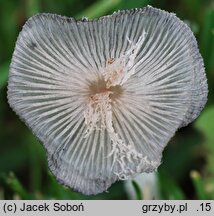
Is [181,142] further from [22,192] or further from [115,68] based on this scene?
[115,68]

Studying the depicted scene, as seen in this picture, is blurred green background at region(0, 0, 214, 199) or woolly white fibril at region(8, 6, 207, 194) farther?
blurred green background at region(0, 0, 214, 199)

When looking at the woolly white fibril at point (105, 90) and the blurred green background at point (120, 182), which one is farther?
the blurred green background at point (120, 182)

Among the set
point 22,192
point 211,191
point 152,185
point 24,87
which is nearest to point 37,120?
point 24,87

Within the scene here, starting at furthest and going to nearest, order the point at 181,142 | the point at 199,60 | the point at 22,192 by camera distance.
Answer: the point at 181,142
the point at 22,192
the point at 199,60

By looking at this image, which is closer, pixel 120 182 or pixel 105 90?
pixel 105 90
